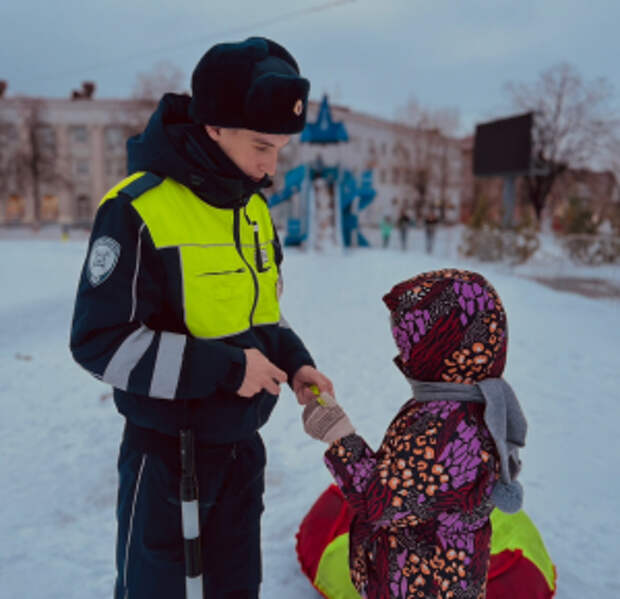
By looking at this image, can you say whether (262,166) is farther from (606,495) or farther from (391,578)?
(606,495)

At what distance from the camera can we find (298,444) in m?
4.05

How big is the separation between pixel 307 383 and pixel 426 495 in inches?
18.7

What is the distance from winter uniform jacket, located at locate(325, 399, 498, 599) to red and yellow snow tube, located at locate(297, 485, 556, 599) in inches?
32.8

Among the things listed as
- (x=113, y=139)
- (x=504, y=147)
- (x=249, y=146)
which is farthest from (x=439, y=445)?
(x=113, y=139)

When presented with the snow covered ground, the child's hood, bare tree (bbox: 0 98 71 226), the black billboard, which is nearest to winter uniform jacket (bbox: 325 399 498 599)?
the child's hood

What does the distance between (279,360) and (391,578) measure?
28.7 inches

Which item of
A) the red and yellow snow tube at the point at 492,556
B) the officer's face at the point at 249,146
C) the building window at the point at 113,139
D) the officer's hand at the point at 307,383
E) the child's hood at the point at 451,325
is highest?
the building window at the point at 113,139

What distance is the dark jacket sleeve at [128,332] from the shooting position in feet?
4.14

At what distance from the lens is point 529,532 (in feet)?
8.50

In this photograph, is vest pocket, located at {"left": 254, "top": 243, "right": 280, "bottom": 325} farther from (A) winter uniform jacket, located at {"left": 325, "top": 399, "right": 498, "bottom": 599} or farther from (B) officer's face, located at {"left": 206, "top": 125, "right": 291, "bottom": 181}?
(A) winter uniform jacket, located at {"left": 325, "top": 399, "right": 498, "bottom": 599}

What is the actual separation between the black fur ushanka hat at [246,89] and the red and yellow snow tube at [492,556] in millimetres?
1994

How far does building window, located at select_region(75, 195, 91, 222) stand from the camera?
46812 mm

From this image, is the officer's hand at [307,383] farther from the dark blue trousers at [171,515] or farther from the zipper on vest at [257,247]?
the zipper on vest at [257,247]

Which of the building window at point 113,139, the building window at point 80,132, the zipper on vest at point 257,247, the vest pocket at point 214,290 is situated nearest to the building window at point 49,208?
the building window at point 80,132
